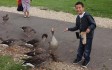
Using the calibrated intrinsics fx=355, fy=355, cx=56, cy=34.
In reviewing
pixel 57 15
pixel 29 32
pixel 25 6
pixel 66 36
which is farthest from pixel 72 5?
pixel 29 32

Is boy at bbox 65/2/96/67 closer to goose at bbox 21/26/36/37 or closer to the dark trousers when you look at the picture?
the dark trousers

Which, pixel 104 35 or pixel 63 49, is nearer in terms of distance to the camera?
pixel 63 49

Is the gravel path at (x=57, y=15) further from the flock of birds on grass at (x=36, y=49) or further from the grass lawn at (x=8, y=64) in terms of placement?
the grass lawn at (x=8, y=64)

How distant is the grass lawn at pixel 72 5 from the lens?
57.9ft

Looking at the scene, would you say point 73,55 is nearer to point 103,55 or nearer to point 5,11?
point 103,55

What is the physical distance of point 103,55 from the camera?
34.6 feet

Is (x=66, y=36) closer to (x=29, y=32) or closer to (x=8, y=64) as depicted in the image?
(x=29, y=32)

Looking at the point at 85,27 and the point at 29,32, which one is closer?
the point at 85,27

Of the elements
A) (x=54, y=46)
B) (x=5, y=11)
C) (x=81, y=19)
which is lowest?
(x=5, y=11)

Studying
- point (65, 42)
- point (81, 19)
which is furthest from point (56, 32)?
point (81, 19)

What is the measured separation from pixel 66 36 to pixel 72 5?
23.9 ft

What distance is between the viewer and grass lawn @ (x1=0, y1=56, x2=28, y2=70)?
8.98 m

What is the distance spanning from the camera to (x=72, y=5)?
19.8 metres

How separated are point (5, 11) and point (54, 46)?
822cm
